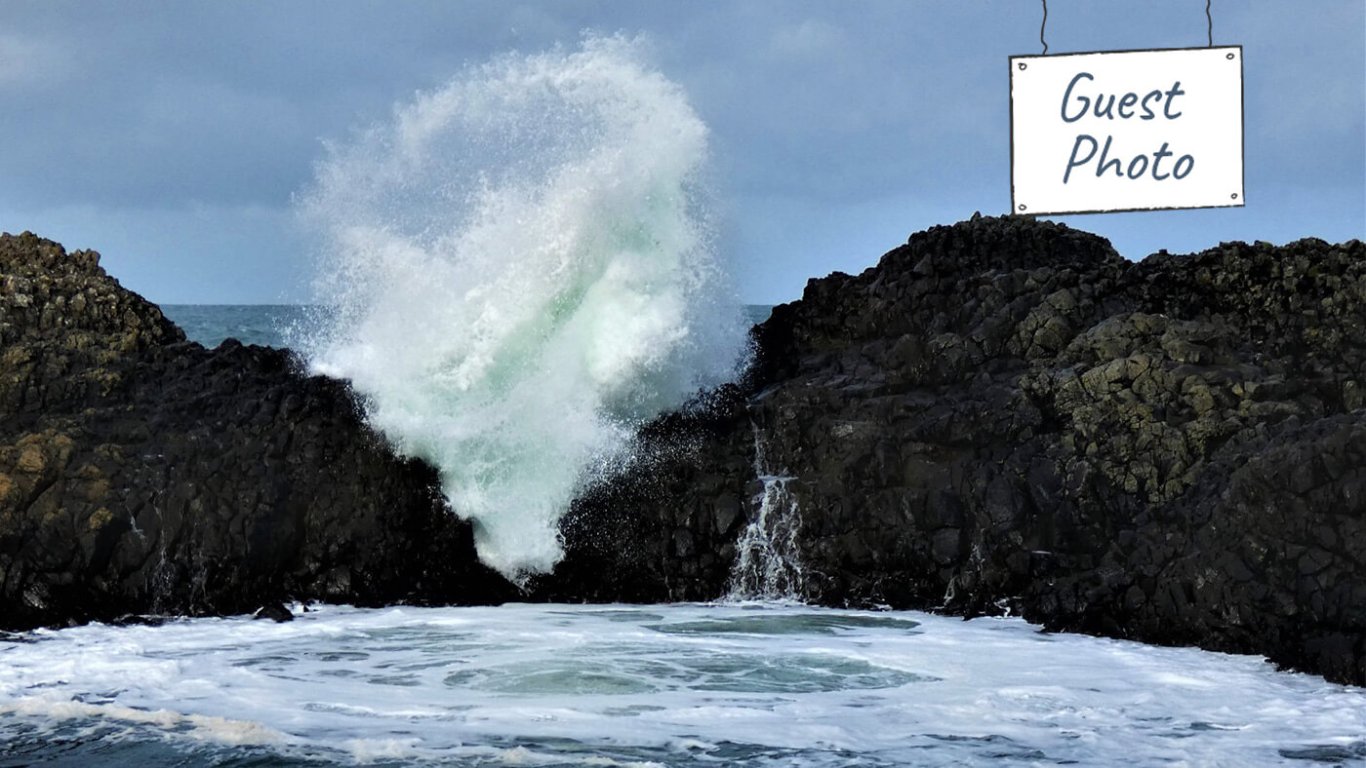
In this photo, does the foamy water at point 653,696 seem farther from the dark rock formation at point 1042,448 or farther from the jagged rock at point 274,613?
the dark rock formation at point 1042,448

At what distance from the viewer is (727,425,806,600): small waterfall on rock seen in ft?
36.4

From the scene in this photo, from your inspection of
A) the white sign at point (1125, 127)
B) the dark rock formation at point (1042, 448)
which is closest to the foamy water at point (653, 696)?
the dark rock formation at point (1042, 448)

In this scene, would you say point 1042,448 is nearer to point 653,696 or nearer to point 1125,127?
point 1125,127

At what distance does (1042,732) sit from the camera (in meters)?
6.94

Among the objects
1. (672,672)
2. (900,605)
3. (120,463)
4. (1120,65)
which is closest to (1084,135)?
(1120,65)

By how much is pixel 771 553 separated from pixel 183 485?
422 cm

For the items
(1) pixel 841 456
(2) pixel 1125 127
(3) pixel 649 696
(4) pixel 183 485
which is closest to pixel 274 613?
(4) pixel 183 485

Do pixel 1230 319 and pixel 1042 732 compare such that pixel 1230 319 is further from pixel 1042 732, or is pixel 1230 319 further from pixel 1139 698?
pixel 1042 732

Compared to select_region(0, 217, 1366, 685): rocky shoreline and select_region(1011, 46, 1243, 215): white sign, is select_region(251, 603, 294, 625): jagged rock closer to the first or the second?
select_region(0, 217, 1366, 685): rocky shoreline

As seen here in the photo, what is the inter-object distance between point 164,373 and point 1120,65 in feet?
26.0

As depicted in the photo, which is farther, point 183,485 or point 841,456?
point 841,456

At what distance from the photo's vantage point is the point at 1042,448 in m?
10.9

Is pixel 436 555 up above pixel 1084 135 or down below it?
below

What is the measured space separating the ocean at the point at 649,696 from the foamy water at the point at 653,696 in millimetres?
20
